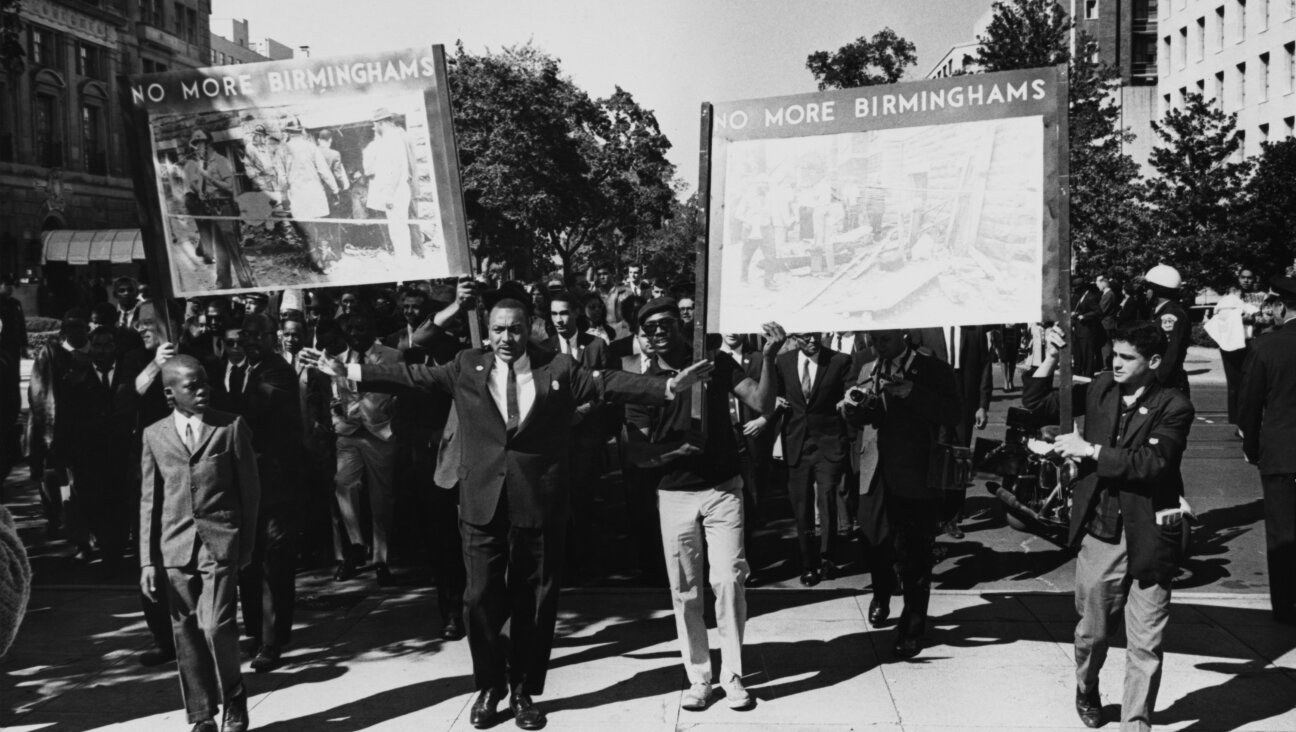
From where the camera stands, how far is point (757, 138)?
260 inches

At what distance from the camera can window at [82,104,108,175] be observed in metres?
56.9

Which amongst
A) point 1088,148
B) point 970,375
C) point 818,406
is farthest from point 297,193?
point 1088,148

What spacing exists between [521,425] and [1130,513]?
110 inches

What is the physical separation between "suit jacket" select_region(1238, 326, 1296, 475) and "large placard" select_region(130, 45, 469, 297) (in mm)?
4728

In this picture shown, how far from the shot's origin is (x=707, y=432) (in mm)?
6441

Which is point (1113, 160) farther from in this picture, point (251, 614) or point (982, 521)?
point (251, 614)

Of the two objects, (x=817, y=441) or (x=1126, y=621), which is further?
(x=817, y=441)

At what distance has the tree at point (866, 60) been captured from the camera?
5341cm

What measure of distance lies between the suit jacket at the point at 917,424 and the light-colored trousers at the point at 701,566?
1.19m

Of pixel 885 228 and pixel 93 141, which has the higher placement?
pixel 93 141

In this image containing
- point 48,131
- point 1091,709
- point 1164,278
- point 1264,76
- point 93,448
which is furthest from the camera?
point 1264,76

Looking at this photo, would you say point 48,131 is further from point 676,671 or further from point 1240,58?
point 676,671

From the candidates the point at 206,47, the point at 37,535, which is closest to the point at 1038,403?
the point at 37,535

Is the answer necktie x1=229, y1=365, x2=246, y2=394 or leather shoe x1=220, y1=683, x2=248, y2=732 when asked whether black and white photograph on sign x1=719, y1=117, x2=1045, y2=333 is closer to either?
leather shoe x1=220, y1=683, x2=248, y2=732
